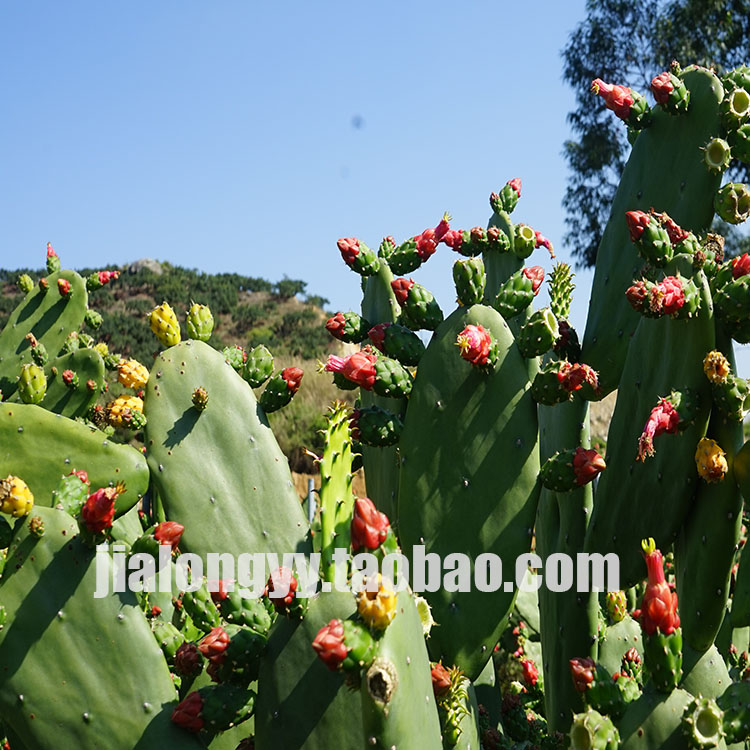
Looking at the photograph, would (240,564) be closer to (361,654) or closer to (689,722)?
(361,654)

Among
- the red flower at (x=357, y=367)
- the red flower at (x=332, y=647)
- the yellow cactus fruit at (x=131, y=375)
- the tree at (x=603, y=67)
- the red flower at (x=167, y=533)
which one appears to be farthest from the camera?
the tree at (x=603, y=67)

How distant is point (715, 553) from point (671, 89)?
4.89ft

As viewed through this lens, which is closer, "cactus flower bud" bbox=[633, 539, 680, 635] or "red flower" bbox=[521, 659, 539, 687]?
"cactus flower bud" bbox=[633, 539, 680, 635]

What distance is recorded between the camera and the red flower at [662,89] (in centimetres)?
305

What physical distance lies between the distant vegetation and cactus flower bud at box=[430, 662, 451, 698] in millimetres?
19915

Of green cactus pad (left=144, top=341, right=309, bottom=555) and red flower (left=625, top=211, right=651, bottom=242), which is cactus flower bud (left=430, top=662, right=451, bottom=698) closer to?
green cactus pad (left=144, top=341, right=309, bottom=555)

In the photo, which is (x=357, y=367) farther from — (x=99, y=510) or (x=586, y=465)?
(x=99, y=510)

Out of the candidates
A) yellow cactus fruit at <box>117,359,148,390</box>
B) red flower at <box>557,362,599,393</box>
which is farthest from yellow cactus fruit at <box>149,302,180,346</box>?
red flower at <box>557,362,599,393</box>

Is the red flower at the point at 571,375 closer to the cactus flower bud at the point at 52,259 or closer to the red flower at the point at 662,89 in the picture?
the red flower at the point at 662,89

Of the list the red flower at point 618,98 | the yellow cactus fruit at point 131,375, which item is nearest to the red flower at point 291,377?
the yellow cactus fruit at point 131,375

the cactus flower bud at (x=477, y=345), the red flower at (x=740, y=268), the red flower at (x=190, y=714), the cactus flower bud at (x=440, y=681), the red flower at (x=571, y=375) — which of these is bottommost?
the cactus flower bud at (x=440, y=681)

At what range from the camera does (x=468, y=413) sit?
2.57m

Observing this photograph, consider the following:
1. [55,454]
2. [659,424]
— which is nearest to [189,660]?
[55,454]

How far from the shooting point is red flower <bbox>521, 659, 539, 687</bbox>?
4055mm
